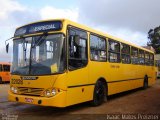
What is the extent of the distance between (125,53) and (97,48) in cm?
390

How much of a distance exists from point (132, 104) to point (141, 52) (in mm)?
7198

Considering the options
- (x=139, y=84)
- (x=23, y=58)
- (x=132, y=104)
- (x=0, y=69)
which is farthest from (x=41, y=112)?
(x=0, y=69)

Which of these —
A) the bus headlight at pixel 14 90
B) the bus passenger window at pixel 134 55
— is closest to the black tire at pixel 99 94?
the bus headlight at pixel 14 90

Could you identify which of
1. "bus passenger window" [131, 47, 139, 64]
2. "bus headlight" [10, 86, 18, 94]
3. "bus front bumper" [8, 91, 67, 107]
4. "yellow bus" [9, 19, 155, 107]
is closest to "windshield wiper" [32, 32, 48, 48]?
"yellow bus" [9, 19, 155, 107]

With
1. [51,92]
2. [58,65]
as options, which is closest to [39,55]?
[58,65]

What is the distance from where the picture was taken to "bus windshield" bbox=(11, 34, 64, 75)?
10.1m

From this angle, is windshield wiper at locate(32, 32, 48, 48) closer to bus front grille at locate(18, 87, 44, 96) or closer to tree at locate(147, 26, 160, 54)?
bus front grille at locate(18, 87, 44, 96)

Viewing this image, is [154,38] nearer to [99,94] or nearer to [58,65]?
[99,94]

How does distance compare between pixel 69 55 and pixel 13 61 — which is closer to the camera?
pixel 69 55

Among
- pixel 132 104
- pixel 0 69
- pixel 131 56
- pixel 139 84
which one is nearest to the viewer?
pixel 132 104

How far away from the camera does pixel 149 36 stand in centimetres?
9188

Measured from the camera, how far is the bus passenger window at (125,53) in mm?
15852

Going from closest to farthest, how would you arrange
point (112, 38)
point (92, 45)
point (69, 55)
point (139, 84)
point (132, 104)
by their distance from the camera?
1. point (69, 55)
2. point (92, 45)
3. point (132, 104)
4. point (112, 38)
5. point (139, 84)

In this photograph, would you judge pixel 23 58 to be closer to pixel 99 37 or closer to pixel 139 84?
pixel 99 37
